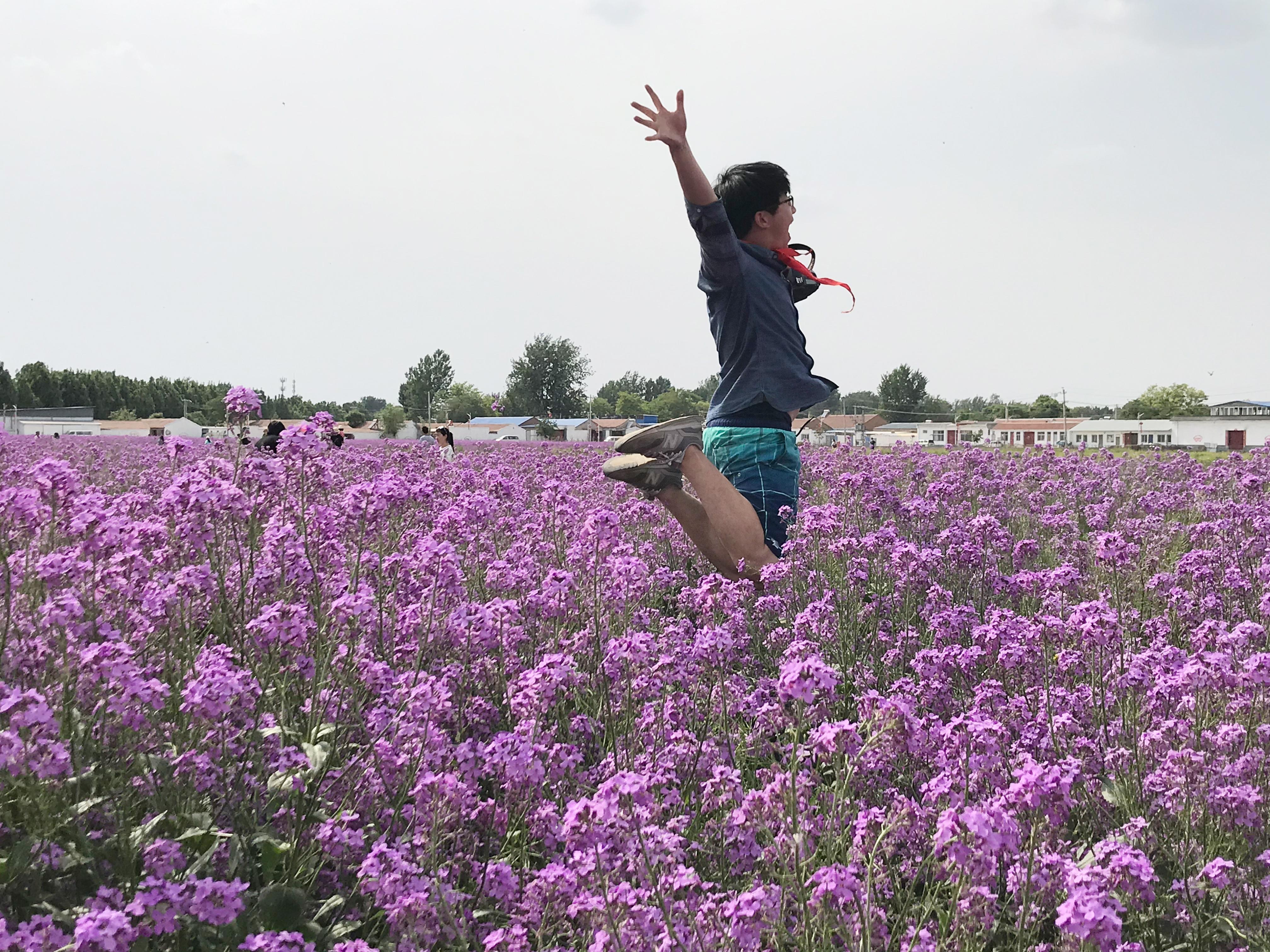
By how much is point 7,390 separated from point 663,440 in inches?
3992

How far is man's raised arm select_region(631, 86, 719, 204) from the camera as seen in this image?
3.98 metres

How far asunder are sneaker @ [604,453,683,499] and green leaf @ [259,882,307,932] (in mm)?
2834

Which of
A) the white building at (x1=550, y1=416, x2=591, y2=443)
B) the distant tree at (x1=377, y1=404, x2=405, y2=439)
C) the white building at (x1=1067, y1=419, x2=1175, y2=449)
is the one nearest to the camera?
the distant tree at (x1=377, y1=404, x2=405, y2=439)

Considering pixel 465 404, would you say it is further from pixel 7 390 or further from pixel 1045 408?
pixel 1045 408

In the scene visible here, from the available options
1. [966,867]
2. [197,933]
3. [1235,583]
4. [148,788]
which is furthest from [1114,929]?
[1235,583]

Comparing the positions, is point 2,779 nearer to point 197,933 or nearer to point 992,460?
point 197,933

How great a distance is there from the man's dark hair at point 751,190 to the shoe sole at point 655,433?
103 centimetres

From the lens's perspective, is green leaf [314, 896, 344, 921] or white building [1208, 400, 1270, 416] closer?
green leaf [314, 896, 344, 921]

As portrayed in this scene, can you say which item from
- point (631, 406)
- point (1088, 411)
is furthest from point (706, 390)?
point (1088, 411)

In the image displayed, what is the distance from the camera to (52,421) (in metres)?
71.1

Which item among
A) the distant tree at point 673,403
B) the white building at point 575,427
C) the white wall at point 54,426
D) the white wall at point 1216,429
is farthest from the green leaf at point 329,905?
the distant tree at point 673,403

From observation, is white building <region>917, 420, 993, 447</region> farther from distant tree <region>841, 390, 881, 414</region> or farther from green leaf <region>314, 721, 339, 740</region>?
green leaf <region>314, 721, 339, 740</region>

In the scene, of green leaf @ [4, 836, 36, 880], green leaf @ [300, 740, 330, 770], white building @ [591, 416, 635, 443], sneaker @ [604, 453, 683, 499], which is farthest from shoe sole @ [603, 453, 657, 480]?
white building @ [591, 416, 635, 443]

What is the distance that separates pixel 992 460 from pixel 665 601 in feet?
22.9
